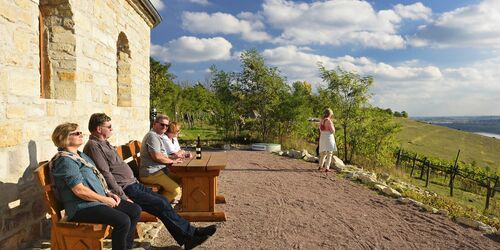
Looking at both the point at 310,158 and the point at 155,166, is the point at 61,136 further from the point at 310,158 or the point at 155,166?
the point at 310,158

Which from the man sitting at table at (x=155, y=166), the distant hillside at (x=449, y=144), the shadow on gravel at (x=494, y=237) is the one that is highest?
the man sitting at table at (x=155, y=166)

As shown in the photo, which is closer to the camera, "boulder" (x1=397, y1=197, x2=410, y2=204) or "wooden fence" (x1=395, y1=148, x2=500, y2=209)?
"boulder" (x1=397, y1=197, x2=410, y2=204)

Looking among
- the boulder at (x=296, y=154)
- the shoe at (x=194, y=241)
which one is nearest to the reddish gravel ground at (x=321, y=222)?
the shoe at (x=194, y=241)

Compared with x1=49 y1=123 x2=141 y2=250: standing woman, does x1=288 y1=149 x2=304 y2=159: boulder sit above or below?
below

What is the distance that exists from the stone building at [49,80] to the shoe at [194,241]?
1505 millimetres

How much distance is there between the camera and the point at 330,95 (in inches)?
541

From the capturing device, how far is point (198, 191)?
15.4 feet

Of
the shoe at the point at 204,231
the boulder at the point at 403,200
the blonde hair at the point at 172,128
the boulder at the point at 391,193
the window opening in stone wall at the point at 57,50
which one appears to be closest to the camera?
the shoe at the point at 204,231

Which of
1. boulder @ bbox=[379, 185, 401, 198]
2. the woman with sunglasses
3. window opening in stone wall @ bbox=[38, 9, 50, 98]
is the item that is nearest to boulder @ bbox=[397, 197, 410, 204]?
boulder @ bbox=[379, 185, 401, 198]

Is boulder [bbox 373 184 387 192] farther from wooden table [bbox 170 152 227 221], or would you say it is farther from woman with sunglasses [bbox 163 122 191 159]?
woman with sunglasses [bbox 163 122 191 159]

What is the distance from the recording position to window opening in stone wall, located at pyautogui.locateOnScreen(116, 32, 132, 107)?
22.8ft

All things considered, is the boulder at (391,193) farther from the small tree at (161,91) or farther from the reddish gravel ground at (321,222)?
→ the small tree at (161,91)

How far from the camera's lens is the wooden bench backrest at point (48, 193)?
306cm

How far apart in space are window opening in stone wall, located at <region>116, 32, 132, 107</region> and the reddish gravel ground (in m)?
2.46
